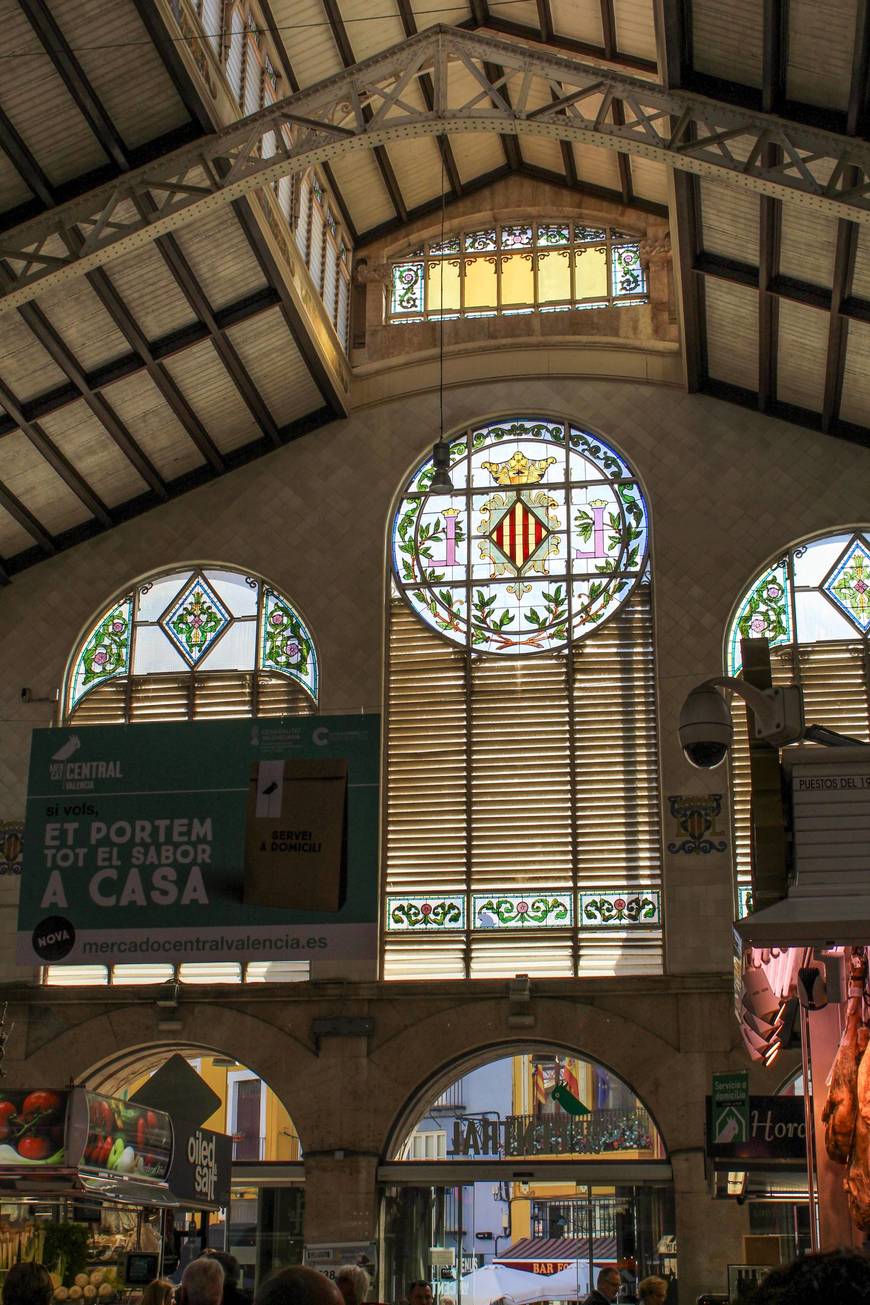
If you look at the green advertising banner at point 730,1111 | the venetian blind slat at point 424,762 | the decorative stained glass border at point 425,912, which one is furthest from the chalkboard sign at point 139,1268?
the venetian blind slat at point 424,762

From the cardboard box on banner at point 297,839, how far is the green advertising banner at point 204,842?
12 mm

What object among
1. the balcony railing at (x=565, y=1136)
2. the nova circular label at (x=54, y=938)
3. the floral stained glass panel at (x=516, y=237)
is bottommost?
the balcony railing at (x=565, y=1136)

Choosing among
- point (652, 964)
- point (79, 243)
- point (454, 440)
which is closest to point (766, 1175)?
point (652, 964)

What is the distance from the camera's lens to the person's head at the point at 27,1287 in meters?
5.49

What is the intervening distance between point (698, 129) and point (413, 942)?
374 inches

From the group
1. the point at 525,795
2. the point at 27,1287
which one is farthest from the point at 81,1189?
the point at 525,795

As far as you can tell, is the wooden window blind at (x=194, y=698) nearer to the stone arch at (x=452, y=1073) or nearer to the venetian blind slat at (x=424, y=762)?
the venetian blind slat at (x=424, y=762)

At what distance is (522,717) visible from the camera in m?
19.0

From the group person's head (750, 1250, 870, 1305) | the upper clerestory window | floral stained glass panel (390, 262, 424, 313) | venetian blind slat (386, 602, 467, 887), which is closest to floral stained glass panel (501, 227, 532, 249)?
the upper clerestory window

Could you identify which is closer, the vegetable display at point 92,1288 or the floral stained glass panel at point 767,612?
the vegetable display at point 92,1288

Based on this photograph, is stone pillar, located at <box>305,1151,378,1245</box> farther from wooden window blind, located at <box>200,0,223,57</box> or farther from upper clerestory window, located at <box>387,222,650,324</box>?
wooden window blind, located at <box>200,0,223,57</box>

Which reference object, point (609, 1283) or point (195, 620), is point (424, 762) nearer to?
point (195, 620)

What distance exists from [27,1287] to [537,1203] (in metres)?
14.4

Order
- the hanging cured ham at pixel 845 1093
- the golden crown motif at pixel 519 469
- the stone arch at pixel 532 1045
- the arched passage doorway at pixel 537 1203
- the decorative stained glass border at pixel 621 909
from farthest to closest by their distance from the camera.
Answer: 1. the golden crown motif at pixel 519 469
2. the decorative stained glass border at pixel 621 909
3. the stone arch at pixel 532 1045
4. the arched passage doorway at pixel 537 1203
5. the hanging cured ham at pixel 845 1093
